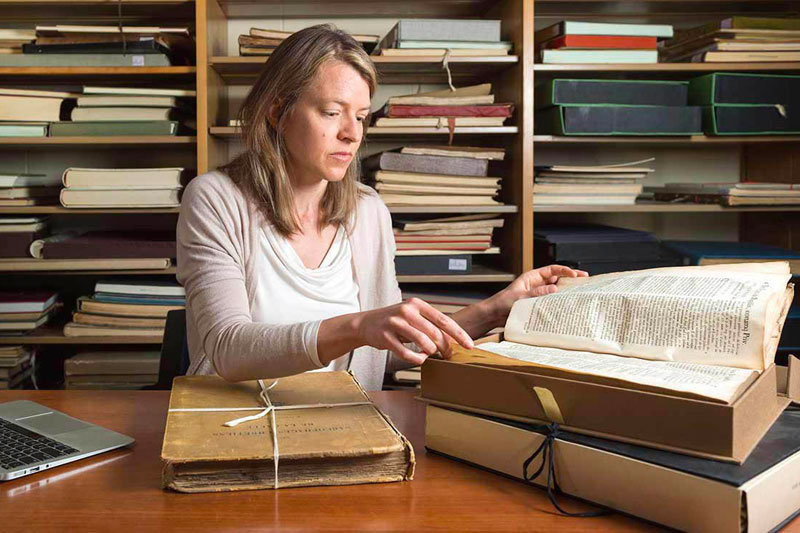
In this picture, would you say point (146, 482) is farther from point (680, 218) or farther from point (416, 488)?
point (680, 218)

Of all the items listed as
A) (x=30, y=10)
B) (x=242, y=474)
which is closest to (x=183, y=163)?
(x=30, y=10)

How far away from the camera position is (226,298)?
1354 mm

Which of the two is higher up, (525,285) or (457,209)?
(457,209)

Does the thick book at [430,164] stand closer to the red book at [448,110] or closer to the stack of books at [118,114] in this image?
the red book at [448,110]

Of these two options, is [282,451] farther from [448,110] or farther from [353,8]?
[353,8]

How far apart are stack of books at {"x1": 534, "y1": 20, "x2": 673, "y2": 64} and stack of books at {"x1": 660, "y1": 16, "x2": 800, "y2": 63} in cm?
13

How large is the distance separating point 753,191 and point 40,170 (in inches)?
94.0

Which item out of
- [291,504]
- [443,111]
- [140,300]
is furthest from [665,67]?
[291,504]

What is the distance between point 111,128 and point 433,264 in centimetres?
109

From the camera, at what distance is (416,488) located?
34.0 inches

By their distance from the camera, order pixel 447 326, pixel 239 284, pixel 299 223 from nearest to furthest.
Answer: pixel 447 326
pixel 239 284
pixel 299 223

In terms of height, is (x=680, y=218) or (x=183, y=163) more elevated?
(x=183, y=163)

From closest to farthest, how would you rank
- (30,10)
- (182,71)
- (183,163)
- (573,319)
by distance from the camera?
(573,319) < (182,71) < (30,10) < (183,163)

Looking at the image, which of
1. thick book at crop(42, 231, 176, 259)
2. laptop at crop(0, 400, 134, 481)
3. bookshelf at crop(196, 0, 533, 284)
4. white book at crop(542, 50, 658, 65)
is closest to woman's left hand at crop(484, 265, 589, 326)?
laptop at crop(0, 400, 134, 481)
